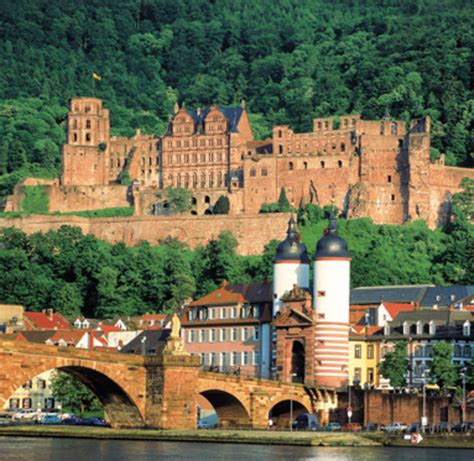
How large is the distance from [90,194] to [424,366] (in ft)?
245

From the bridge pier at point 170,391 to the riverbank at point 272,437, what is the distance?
87 cm

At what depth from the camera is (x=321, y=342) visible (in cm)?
11106

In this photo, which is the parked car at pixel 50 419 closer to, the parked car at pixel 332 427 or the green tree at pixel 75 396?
the green tree at pixel 75 396

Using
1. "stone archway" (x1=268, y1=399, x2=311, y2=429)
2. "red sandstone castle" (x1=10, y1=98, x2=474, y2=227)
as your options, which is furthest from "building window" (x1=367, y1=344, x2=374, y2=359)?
"red sandstone castle" (x1=10, y1=98, x2=474, y2=227)

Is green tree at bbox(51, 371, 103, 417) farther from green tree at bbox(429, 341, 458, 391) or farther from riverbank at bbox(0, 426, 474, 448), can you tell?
green tree at bbox(429, 341, 458, 391)

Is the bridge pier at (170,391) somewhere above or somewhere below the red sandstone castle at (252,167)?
below

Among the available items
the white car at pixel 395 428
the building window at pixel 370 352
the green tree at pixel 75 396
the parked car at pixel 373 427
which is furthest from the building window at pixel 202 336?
the white car at pixel 395 428

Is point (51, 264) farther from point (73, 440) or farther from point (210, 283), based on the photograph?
point (73, 440)

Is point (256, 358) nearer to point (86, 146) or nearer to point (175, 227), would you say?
point (175, 227)

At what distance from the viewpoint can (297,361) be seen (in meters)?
113

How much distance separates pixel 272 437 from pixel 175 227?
249ft

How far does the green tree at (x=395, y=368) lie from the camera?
111m

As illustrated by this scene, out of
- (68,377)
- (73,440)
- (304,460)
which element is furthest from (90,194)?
(304,460)

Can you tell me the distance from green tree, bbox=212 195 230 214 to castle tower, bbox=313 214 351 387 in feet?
204
